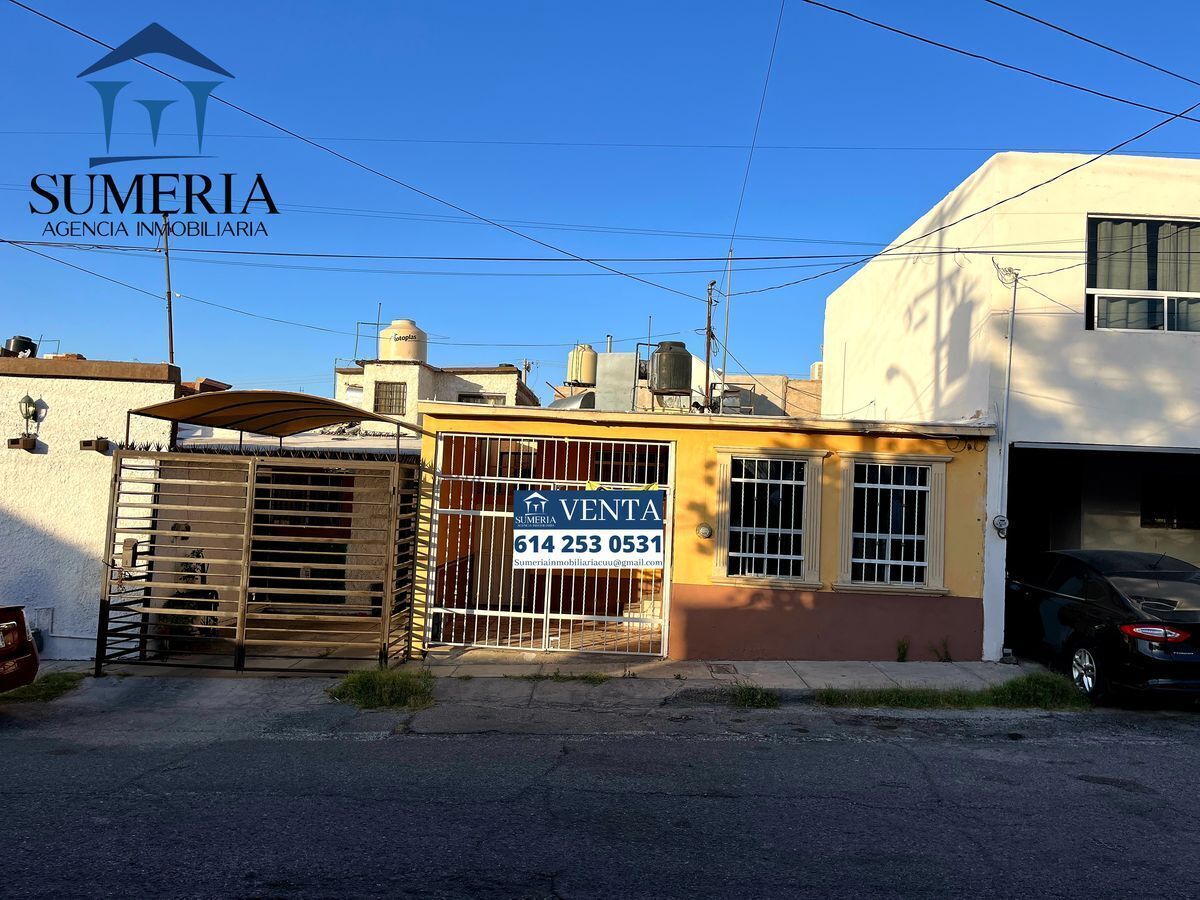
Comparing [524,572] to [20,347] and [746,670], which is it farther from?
[20,347]

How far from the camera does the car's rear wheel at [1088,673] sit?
827 centimetres

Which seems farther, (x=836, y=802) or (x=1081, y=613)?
(x=1081, y=613)

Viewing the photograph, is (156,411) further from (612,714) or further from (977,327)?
(977,327)

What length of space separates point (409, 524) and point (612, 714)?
365 cm

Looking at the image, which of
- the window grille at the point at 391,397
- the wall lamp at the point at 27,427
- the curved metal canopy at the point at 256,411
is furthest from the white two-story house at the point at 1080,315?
the window grille at the point at 391,397

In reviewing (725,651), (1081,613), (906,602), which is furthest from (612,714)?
(1081,613)

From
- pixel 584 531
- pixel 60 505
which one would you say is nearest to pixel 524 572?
pixel 584 531

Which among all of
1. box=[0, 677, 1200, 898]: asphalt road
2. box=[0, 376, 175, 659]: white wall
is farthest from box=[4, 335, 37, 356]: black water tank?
box=[0, 677, 1200, 898]: asphalt road

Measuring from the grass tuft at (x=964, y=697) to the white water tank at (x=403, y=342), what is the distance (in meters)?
24.4

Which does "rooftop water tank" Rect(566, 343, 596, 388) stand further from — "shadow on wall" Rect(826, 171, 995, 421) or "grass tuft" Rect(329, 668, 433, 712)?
"grass tuft" Rect(329, 668, 433, 712)

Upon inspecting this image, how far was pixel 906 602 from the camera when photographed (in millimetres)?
9977

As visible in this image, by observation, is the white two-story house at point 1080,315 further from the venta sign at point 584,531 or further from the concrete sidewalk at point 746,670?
the venta sign at point 584,531

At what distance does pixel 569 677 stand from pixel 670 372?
5936mm

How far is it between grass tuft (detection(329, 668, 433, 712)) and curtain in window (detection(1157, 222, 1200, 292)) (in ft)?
33.3
